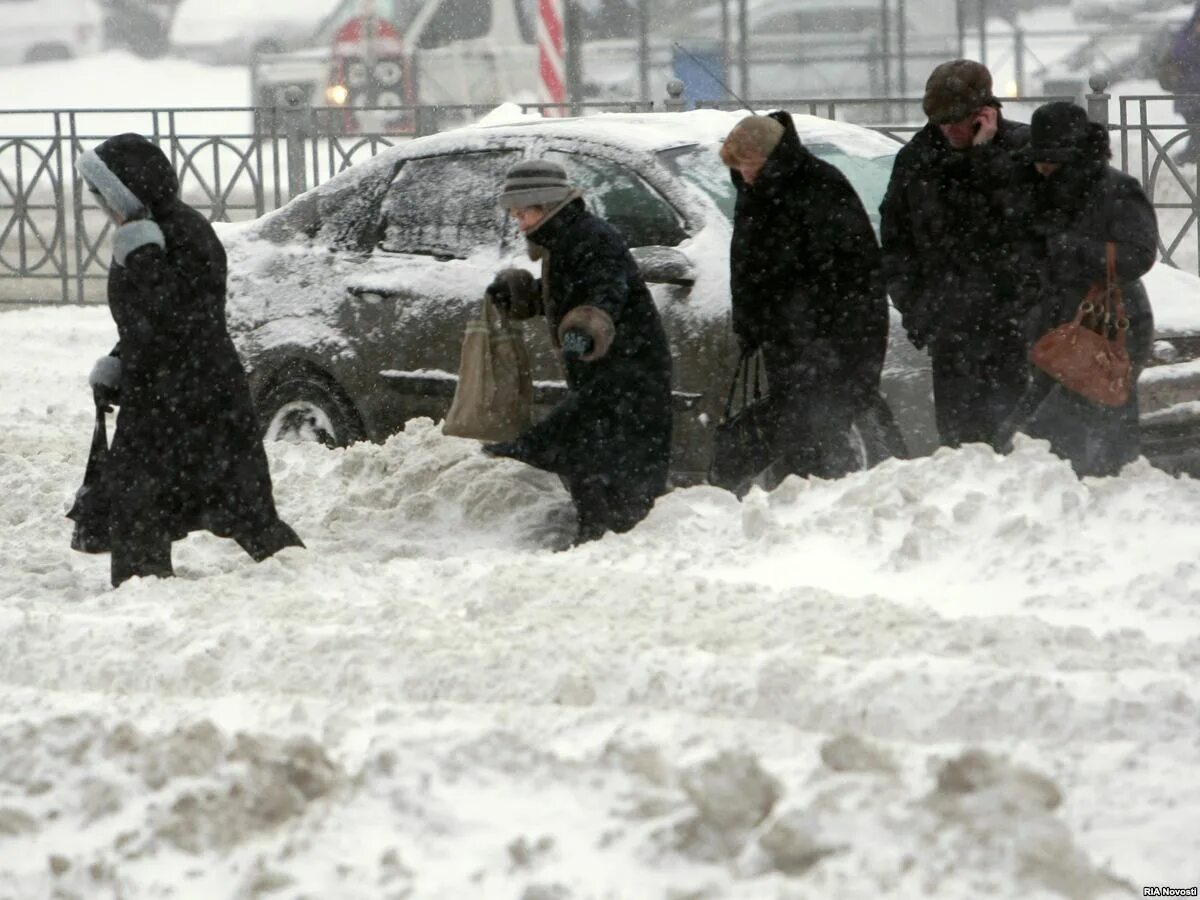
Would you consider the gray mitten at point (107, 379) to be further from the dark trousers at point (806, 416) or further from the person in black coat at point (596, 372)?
the dark trousers at point (806, 416)

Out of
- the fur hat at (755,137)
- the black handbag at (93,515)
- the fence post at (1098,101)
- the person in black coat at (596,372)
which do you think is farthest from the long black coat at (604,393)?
the fence post at (1098,101)

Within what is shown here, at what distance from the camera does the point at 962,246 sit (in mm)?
6754

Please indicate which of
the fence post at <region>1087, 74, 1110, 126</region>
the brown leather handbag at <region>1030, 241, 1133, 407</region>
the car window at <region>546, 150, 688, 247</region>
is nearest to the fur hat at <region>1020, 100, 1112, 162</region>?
the brown leather handbag at <region>1030, 241, 1133, 407</region>

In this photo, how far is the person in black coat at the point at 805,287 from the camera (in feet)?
21.7

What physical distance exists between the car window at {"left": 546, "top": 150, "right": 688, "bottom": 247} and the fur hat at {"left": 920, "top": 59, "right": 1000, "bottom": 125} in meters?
1.10

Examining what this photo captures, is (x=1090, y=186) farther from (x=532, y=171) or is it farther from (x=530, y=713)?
(x=530, y=713)

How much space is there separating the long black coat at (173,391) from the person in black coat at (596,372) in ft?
2.75

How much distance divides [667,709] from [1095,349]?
8.09 ft

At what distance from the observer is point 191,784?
4055mm

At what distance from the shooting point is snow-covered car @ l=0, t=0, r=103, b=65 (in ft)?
105

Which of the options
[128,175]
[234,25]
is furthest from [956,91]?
[234,25]

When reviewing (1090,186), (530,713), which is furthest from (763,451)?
(530,713)

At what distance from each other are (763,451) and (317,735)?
280 centimetres

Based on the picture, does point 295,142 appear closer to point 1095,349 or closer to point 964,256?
point 964,256
